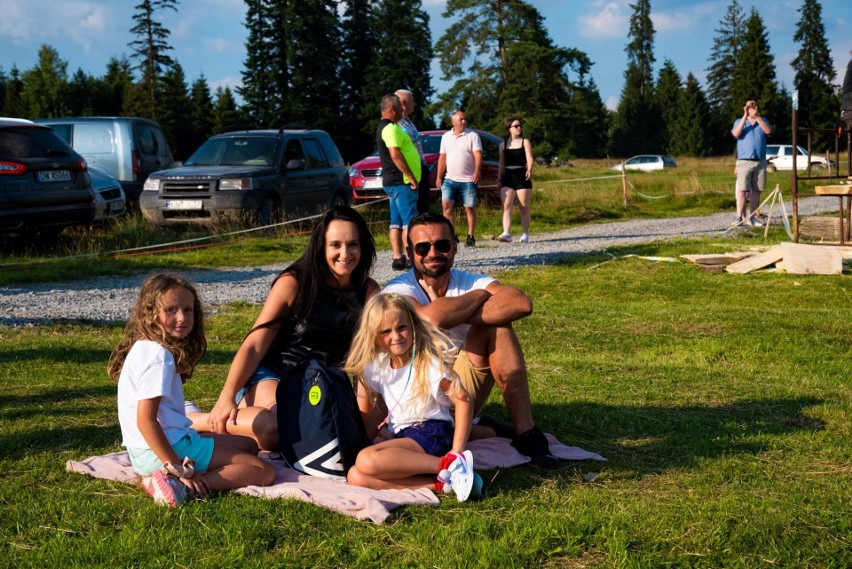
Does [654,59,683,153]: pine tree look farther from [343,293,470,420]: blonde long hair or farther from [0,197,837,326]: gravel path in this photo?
[343,293,470,420]: blonde long hair

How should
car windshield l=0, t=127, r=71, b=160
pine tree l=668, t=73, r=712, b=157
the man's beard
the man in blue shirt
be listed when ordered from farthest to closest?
1. pine tree l=668, t=73, r=712, b=157
2. the man in blue shirt
3. car windshield l=0, t=127, r=71, b=160
4. the man's beard

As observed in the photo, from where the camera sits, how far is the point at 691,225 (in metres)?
19.4

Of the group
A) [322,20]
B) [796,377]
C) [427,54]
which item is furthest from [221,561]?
[427,54]

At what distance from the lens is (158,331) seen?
4211 millimetres

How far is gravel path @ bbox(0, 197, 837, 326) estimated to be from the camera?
964cm

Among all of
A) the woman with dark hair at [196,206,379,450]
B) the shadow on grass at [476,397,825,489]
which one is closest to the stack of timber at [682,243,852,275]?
the shadow on grass at [476,397,825,489]

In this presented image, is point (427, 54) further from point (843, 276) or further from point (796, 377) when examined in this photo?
point (796, 377)

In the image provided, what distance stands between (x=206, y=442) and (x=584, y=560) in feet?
5.60

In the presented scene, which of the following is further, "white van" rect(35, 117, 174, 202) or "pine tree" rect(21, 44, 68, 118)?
"pine tree" rect(21, 44, 68, 118)

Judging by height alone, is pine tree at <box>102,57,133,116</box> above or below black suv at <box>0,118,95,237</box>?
above

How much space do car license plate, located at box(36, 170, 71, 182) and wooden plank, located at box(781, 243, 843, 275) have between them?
368 inches

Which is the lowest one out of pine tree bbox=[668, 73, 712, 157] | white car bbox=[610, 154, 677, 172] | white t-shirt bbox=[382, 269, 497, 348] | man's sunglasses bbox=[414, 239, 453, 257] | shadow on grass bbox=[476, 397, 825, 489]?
shadow on grass bbox=[476, 397, 825, 489]

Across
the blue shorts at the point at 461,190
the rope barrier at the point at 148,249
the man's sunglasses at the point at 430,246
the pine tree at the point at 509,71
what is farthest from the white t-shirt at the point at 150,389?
the pine tree at the point at 509,71

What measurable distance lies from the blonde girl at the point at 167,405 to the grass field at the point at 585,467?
0.13 m
